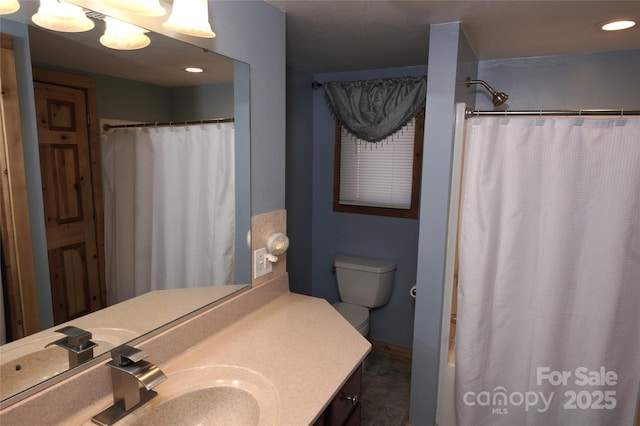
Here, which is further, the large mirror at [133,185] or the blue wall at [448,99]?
the blue wall at [448,99]

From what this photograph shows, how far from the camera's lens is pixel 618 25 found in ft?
5.98

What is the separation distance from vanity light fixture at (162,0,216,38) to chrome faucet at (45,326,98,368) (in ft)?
3.14

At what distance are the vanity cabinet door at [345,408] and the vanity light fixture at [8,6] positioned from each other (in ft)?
4.53

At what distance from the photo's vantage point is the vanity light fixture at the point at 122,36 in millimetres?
1121

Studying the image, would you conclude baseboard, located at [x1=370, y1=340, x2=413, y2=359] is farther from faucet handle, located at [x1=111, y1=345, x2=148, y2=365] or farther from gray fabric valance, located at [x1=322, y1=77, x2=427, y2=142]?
faucet handle, located at [x1=111, y1=345, x2=148, y2=365]

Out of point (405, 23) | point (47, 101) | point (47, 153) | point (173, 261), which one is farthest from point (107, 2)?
point (405, 23)

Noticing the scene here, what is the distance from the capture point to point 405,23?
188 cm

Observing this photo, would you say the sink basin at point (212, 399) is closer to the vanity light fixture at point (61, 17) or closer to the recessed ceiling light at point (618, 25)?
the vanity light fixture at point (61, 17)

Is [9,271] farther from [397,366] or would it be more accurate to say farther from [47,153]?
[397,366]

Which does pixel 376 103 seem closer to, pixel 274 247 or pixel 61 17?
pixel 274 247

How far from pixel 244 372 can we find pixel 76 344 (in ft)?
1.62

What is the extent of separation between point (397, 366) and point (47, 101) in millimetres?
2772

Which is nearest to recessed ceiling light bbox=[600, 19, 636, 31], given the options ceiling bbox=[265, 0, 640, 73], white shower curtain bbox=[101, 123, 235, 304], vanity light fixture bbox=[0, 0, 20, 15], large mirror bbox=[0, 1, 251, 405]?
ceiling bbox=[265, 0, 640, 73]

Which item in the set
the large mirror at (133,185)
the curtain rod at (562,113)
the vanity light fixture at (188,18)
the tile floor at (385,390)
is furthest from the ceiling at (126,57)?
the tile floor at (385,390)
